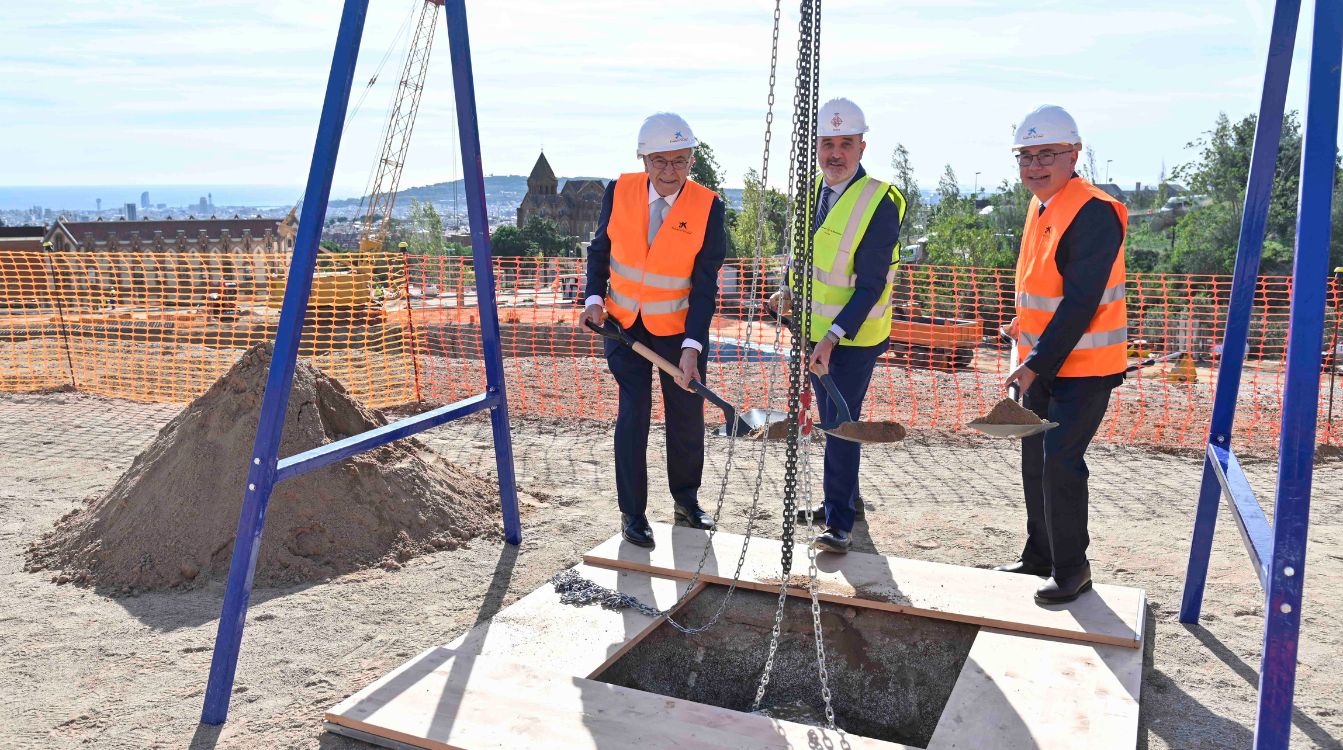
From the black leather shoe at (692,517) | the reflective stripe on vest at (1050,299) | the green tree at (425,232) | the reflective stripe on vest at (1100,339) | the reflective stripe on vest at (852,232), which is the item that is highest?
the green tree at (425,232)

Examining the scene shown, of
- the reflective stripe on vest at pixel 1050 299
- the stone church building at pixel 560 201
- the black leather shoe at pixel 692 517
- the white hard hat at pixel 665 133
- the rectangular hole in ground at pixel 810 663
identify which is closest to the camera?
the reflective stripe on vest at pixel 1050 299

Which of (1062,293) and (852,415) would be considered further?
(852,415)

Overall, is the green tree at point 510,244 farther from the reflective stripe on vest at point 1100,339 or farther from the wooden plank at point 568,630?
the reflective stripe on vest at point 1100,339

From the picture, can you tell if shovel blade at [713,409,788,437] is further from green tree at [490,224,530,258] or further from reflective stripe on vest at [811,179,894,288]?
green tree at [490,224,530,258]

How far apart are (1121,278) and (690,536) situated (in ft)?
7.70

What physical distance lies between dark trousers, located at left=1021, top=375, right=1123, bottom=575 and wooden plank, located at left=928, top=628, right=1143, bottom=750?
1.46 feet

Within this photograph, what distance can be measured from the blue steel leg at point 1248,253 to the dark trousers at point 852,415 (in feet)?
4.95

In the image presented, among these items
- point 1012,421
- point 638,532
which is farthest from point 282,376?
point 1012,421

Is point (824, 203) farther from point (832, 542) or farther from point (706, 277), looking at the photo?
point (832, 542)

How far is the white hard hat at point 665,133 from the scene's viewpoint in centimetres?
473

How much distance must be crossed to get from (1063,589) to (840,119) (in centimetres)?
234

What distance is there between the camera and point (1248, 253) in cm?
414

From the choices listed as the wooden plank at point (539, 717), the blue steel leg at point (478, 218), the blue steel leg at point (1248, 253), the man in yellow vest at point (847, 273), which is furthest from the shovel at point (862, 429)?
the blue steel leg at point (478, 218)

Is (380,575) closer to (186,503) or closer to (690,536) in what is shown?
(186,503)
